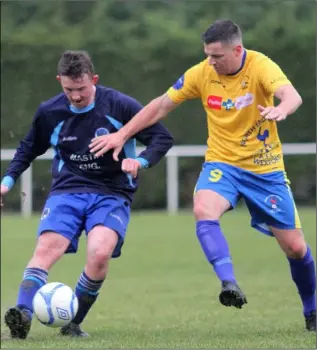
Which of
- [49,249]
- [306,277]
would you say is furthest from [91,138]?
[306,277]

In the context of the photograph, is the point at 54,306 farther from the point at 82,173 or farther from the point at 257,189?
the point at 257,189

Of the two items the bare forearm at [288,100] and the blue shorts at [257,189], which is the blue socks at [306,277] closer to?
the blue shorts at [257,189]

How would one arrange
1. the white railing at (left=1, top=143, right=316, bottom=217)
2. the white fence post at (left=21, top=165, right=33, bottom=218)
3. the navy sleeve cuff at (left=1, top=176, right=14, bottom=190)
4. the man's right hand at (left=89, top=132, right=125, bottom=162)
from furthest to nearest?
the white railing at (left=1, top=143, right=316, bottom=217)
the white fence post at (left=21, top=165, right=33, bottom=218)
the navy sleeve cuff at (left=1, top=176, right=14, bottom=190)
the man's right hand at (left=89, top=132, right=125, bottom=162)

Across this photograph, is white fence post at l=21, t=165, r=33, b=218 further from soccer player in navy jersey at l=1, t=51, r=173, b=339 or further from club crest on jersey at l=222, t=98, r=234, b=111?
club crest on jersey at l=222, t=98, r=234, b=111

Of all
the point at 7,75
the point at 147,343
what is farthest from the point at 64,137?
the point at 7,75

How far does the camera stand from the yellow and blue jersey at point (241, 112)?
22.6 feet

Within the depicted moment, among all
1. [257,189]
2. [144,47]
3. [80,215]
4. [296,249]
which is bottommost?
[296,249]

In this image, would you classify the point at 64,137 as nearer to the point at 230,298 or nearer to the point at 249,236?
the point at 230,298

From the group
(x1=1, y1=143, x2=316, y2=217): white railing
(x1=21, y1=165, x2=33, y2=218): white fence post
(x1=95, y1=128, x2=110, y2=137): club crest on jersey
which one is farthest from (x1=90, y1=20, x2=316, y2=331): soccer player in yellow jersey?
(x1=21, y1=165, x2=33, y2=218): white fence post

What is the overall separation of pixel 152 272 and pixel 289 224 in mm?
5536

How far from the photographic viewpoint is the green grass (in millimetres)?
6898

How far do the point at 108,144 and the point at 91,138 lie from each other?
0.80 ft

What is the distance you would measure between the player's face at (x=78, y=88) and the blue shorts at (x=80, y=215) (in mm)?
662

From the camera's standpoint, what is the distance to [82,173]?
7.26m
